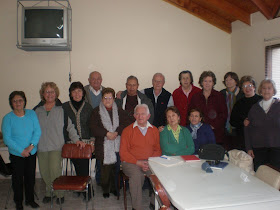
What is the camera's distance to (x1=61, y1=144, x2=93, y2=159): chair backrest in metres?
3.02

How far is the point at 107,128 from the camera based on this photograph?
3203mm

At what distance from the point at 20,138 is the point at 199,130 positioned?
7.38 feet

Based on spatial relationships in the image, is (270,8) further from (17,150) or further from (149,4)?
(17,150)

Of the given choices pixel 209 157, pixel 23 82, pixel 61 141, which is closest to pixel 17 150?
pixel 61 141

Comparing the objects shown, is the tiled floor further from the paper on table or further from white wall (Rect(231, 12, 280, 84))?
white wall (Rect(231, 12, 280, 84))

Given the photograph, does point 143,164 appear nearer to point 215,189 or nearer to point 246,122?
point 215,189

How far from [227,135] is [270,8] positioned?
2060 mm

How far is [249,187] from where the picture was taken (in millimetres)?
1707

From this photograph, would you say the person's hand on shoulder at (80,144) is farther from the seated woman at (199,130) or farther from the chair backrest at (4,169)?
the seated woman at (199,130)

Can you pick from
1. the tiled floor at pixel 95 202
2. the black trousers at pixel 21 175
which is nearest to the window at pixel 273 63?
the tiled floor at pixel 95 202

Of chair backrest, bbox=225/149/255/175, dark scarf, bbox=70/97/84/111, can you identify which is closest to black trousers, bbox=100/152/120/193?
dark scarf, bbox=70/97/84/111

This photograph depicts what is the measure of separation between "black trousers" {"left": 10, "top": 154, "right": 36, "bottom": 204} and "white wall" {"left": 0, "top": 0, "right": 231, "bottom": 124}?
172cm

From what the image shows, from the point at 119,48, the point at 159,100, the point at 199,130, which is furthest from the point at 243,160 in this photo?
the point at 119,48

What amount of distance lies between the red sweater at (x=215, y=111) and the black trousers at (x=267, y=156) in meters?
0.49
